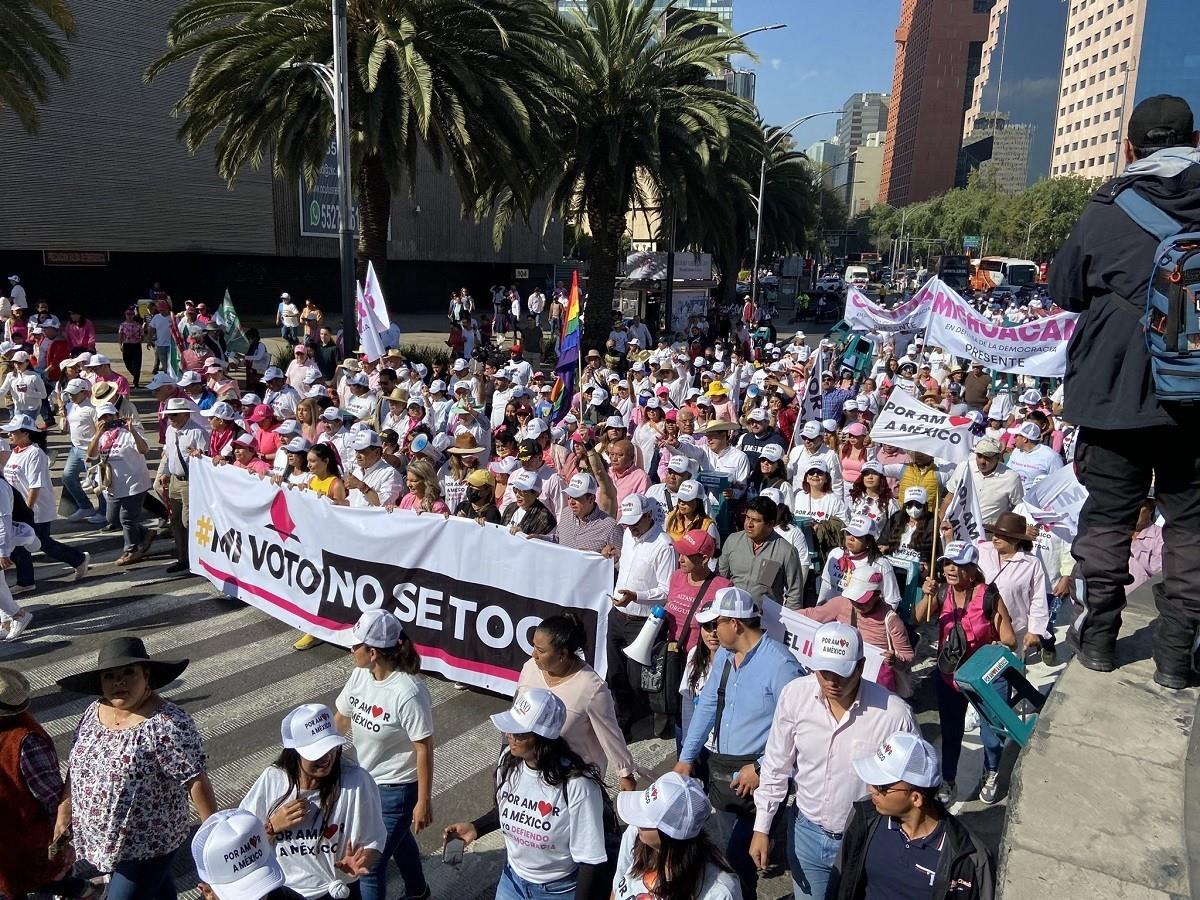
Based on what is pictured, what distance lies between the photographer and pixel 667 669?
18.4ft

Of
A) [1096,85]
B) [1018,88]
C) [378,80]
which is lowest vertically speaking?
[378,80]

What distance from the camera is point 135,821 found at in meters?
3.62

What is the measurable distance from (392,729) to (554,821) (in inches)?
37.9

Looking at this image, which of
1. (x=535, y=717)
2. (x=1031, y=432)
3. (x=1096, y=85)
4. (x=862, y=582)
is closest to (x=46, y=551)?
(x=535, y=717)

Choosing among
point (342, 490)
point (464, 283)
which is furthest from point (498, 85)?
point (464, 283)

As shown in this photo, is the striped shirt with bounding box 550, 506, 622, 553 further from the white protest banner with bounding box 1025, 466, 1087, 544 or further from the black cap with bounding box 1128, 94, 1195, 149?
the black cap with bounding box 1128, 94, 1195, 149

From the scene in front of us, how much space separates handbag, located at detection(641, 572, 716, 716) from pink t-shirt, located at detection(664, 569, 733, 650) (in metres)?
0.02

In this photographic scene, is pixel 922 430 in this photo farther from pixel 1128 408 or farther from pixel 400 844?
pixel 400 844

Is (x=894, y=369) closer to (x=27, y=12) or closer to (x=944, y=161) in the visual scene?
(x=27, y=12)

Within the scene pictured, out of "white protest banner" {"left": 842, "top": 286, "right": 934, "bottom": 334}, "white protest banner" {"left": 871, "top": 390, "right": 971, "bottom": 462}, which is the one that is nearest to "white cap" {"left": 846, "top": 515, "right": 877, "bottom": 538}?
"white protest banner" {"left": 871, "top": 390, "right": 971, "bottom": 462}

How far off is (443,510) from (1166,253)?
5.36 m

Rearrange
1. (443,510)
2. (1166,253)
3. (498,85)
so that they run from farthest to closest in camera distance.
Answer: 1. (498,85)
2. (443,510)
3. (1166,253)

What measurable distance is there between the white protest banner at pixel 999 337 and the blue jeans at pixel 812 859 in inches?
363

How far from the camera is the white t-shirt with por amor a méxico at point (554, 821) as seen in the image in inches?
134
